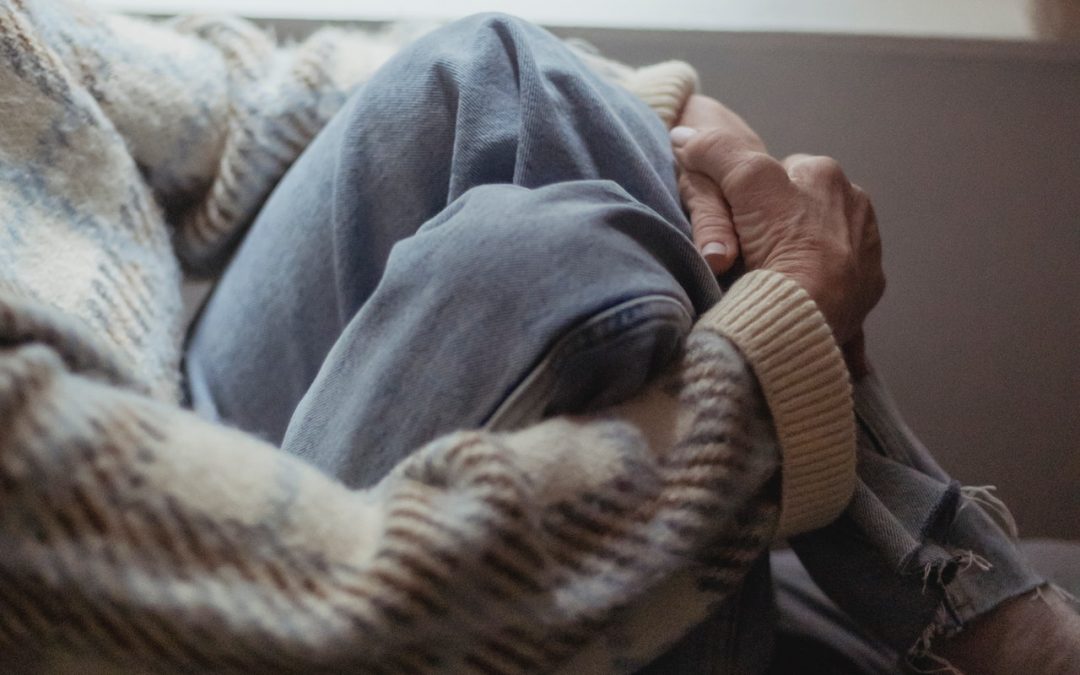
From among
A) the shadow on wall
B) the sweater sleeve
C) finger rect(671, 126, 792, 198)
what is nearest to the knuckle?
finger rect(671, 126, 792, 198)

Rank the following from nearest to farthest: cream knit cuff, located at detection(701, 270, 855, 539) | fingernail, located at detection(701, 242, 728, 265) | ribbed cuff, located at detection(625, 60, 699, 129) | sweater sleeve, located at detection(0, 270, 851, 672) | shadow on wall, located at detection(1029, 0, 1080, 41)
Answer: sweater sleeve, located at detection(0, 270, 851, 672) → cream knit cuff, located at detection(701, 270, 855, 539) → fingernail, located at detection(701, 242, 728, 265) → ribbed cuff, located at detection(625, 60, 699, 129) → shadow on wall, located at detection(1029, 0, 1080, 41)

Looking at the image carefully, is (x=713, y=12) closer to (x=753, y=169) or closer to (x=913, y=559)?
(x=753, y=169)

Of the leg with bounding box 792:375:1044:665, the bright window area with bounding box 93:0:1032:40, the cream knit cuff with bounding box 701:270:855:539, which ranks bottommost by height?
the leg with bounding box 792:375:1044:665

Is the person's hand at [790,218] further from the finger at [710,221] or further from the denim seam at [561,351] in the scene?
the denim seam at [561,351]

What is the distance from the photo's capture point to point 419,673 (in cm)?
40

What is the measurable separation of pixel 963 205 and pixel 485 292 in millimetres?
671

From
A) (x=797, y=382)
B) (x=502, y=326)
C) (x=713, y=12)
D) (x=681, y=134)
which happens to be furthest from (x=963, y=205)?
(x=502, y=326)

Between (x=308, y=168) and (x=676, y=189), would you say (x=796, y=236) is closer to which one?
(x=676, y=189)

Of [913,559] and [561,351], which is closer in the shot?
[561,351]

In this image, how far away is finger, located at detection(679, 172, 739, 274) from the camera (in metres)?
0.57

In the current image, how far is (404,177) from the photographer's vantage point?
0.55 m

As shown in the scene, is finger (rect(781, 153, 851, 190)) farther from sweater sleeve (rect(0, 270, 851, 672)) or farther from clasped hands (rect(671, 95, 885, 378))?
sweater sleeve (rect(0, 270, 851, 672))

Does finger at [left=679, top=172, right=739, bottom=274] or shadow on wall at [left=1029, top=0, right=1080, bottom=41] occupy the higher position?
shadow on wall at [left=1029, top=0, right=1080, bottom=41]

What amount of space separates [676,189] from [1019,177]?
0.49 metres
